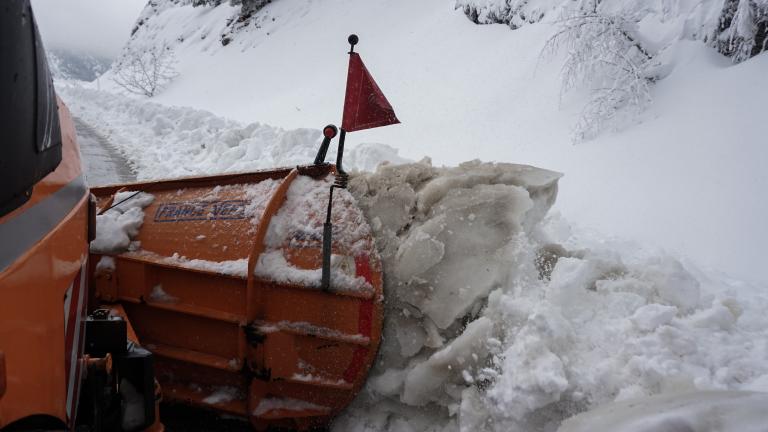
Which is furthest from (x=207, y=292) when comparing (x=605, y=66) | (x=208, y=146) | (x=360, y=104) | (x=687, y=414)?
(x=208, y=146)

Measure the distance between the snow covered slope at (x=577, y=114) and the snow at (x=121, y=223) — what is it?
3.24 m

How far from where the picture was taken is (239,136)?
827 centimetres

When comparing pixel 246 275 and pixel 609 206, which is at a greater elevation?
pixel 609 206

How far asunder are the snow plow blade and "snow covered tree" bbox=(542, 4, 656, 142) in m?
4.31

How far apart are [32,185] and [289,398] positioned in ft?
5.42

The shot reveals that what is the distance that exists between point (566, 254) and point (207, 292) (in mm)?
2019

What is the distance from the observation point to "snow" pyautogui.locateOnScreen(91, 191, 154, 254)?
2775 millimetres

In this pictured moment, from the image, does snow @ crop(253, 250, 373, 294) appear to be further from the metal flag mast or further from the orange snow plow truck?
the metal flag mast

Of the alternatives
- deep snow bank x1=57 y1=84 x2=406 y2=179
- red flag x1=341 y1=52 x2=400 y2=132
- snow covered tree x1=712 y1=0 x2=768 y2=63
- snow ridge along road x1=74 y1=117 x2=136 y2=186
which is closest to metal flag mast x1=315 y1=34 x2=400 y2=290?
red flag x1=341 y1=52 x2=400 y2=132

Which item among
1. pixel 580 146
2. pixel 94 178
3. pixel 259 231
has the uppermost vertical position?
pixel 580 146

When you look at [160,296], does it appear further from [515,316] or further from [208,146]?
[208,146]

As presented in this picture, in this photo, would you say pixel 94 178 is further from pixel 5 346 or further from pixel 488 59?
pixel 488 59

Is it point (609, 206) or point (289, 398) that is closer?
point (289, 398)

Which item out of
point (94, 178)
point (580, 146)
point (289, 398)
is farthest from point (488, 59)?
point (289, 398)
